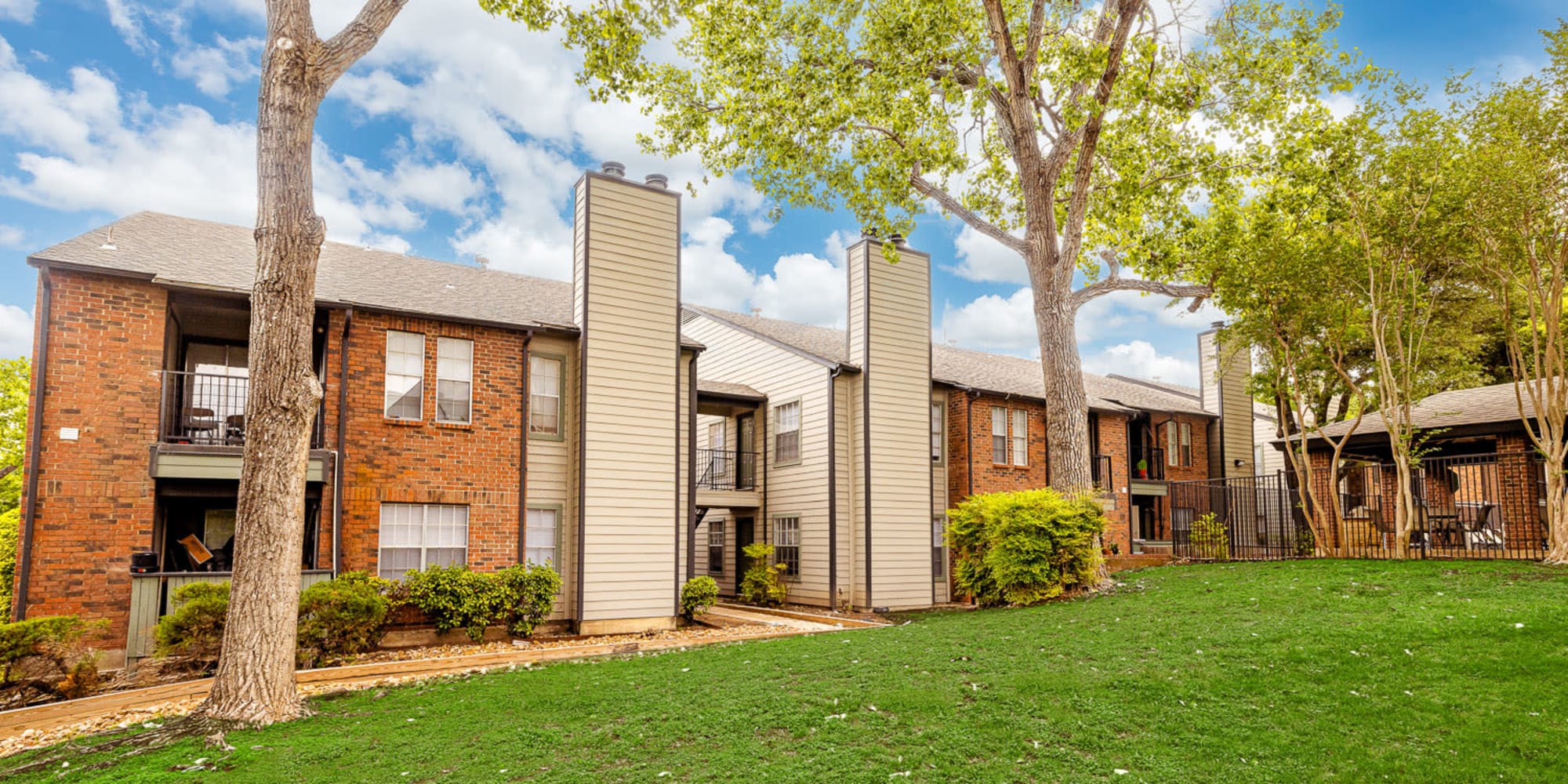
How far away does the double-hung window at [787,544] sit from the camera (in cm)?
1811

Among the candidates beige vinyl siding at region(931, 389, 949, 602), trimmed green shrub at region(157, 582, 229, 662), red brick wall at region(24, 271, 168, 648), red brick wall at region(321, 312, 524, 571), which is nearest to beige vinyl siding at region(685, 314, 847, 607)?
beige vinyl siding at region(931, 389, 949, 602)

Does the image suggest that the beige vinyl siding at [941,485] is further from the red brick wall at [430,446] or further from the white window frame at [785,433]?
the red brick wall at [430,446]

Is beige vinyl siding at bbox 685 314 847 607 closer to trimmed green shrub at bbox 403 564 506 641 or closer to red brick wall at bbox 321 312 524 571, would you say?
red brick wall at bbox 321 312 524 571

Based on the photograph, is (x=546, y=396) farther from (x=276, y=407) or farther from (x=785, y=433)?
(x=276, y=407)

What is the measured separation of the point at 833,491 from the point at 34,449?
12145mm

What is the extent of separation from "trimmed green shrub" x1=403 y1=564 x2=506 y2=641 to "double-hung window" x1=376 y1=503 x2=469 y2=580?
277 millimetres

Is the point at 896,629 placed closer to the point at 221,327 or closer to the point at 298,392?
the point at 298,392

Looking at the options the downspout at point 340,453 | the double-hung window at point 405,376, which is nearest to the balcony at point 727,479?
the double-hung window at point 405,376

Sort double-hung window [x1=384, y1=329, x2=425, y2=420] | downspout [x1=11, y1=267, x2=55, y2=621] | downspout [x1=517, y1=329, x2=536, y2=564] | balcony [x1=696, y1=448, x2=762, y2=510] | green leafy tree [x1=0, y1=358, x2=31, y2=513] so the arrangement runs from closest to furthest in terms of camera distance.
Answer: downspout [x1=11, y1=267, x2=55, y2=621] < double-hung window [x1=384, y1=329, x2=425, y2=420] < downspout [x1=517, y1=329, x2=536, y2=564] < balcony [x1=696, y1=448, x2=762, y2=510] < green leafy tree [x1=0, y1=358, x2=31, y2=513]

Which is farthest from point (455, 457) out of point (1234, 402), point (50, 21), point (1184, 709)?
point (1234, 402)

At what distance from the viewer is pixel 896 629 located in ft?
35.9

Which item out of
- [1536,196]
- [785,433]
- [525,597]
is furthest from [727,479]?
[1536,196]

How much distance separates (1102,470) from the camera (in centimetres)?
2173

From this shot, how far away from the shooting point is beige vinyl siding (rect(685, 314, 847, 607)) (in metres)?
17.3
